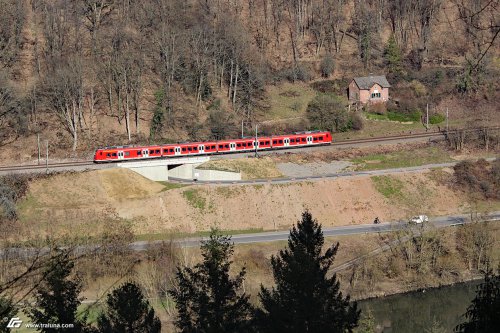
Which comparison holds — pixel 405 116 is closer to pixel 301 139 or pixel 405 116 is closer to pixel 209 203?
pixel 301 139

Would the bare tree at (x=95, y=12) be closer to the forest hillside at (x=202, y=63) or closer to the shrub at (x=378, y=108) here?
the forest hillside at (x=202, y=63)

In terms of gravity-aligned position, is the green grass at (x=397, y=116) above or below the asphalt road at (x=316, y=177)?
above

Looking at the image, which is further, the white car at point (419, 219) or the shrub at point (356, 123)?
the shrub at point (356, 123)

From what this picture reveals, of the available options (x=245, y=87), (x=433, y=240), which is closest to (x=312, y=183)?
(x=433, y=240)

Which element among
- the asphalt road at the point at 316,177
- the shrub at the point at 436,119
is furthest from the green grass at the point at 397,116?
the asphalt road at the point at 316,177

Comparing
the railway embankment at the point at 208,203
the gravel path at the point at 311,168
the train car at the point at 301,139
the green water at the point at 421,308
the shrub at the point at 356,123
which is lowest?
the green water at the point at 421,308

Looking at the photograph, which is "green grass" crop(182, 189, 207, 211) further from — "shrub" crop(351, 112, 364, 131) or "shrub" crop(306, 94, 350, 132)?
"shrub" crop(351, 112, 364, 131)

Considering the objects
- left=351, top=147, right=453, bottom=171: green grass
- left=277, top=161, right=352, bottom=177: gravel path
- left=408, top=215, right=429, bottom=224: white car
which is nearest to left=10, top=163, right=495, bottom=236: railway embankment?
left=408, top=215, right=429, bottom=224: white car
